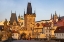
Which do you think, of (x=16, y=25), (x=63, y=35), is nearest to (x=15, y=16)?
(x=16, y=25)

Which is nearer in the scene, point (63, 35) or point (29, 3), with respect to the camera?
point (63, 35)

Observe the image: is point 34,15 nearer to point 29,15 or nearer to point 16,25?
point 29,15

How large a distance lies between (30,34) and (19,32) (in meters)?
5.52

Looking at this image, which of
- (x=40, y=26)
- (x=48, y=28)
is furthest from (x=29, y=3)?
(x=48, y=28)

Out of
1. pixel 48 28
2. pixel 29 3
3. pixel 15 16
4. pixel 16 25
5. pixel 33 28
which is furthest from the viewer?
pixel 15 16

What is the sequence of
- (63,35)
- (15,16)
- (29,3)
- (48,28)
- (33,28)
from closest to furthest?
1. (63,35)
2. (48,28)
3. (33,28)
4. (29,3)
5. (15,16)

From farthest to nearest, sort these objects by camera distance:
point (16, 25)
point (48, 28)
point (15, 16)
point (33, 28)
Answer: point (15, 16), point (16, 25), point (33, 28), point (48, 28)

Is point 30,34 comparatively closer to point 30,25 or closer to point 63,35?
point 30,25

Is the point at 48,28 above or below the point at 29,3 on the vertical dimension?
below

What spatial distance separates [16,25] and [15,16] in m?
9.92

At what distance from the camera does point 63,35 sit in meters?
57.8

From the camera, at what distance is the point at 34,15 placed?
8056cm

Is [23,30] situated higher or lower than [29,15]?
lower

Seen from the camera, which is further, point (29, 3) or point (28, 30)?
point (29, 3)
